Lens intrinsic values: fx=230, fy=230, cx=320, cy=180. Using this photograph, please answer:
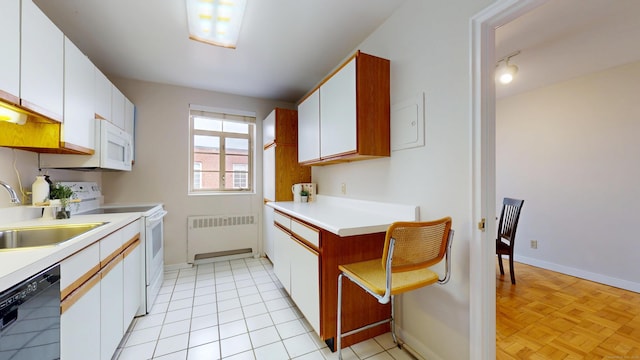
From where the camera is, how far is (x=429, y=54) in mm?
1522

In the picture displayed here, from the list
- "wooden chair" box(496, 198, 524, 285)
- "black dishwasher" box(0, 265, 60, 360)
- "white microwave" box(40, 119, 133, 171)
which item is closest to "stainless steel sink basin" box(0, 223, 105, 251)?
"black dishwasher" box(0, 265, 60, 360)

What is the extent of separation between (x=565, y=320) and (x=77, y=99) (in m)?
4.21

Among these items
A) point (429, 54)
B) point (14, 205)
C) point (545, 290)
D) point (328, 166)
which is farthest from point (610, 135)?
point (14, 205)

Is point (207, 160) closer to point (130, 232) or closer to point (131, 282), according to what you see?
point (130, 232)

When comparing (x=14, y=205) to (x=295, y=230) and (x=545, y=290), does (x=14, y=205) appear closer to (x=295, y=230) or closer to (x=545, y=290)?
(x=295, y=230)

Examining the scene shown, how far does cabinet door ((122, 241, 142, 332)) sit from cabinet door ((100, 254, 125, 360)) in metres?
0.08

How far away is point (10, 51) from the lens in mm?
1111

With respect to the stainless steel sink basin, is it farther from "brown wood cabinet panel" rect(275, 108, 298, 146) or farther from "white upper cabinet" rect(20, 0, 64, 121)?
"brown wood cabinet panel" rect(275, 108, 298, 146)

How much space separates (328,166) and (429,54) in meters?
1.58

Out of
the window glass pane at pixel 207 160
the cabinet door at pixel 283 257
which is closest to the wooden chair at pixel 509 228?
the cabinet door at pixel 283 257

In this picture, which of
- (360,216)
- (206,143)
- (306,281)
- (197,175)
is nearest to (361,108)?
(360,216)

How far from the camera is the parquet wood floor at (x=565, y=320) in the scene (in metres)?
1.60

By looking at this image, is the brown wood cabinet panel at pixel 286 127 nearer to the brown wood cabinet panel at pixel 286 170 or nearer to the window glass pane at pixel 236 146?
the brown wood cabinet panel at pixel 286 170

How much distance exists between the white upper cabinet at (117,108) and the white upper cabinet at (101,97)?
0.25 ft
